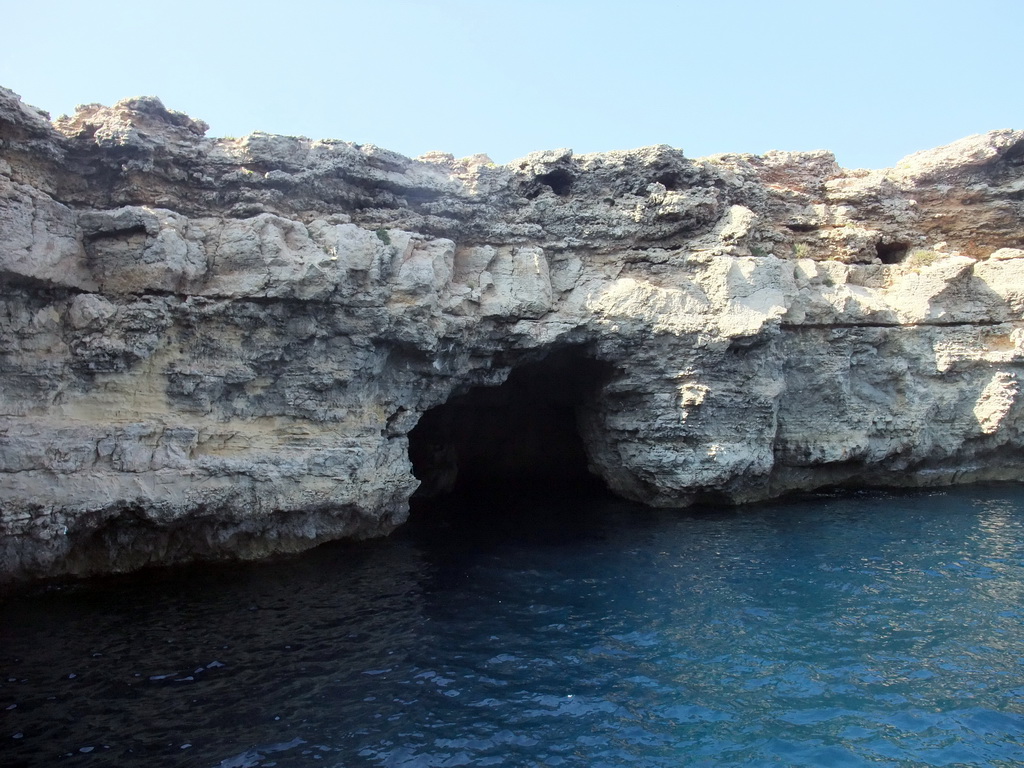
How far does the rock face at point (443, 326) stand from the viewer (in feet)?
41.1

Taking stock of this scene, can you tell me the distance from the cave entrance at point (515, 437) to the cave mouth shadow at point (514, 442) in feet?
0.10

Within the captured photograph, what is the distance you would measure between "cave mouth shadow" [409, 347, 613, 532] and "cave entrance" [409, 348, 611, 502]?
3 centimetres

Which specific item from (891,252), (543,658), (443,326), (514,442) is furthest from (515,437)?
(543,658)

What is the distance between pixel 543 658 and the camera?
9.79 m

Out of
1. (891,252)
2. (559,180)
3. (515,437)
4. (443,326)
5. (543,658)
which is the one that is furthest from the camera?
(515,437)

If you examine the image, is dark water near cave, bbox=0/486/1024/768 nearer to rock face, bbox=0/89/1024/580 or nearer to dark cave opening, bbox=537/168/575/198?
rock face, bbox=0/89/1024/580

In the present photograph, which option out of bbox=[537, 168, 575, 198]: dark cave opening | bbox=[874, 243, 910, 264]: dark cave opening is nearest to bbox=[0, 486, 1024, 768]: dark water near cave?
bbox=[874, 243, 910, 264]: dark cave opening

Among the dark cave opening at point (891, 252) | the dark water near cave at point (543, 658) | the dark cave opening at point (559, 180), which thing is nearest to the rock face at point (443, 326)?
the dark cave opening at point (559, 180)

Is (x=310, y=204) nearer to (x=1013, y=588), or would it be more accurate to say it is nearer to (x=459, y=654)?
(x=459, y=654)

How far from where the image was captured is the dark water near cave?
304 inches

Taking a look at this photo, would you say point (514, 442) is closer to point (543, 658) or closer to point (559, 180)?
point (559, 180)

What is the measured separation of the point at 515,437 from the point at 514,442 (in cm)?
20

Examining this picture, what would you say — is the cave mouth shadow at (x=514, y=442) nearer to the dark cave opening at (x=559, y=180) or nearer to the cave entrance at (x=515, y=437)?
the cave entrance at (x=515, y=437)

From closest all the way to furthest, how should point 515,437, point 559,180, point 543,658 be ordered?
1. point 543,658
2. point 559,180
3. point 515,437
